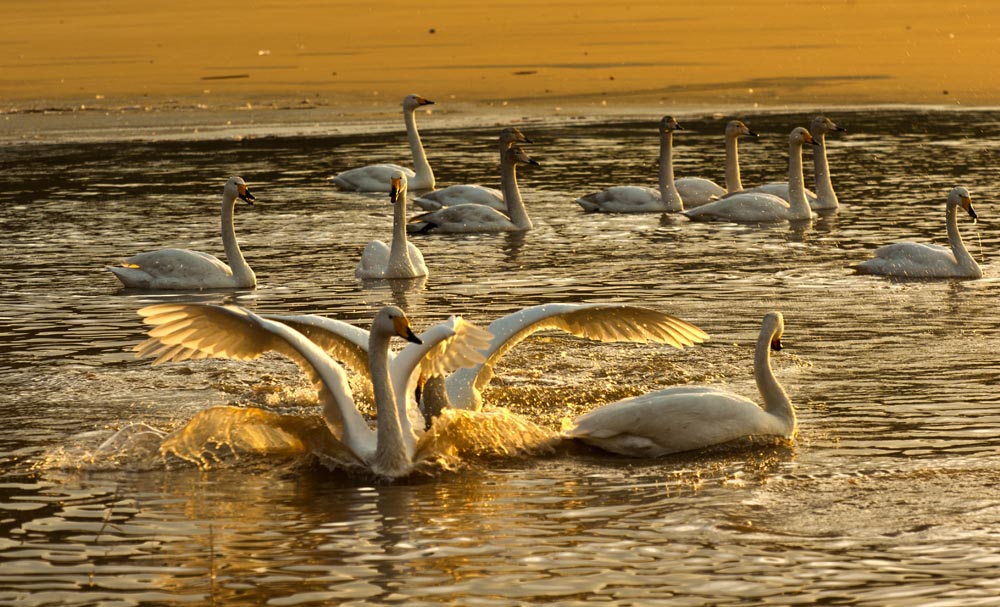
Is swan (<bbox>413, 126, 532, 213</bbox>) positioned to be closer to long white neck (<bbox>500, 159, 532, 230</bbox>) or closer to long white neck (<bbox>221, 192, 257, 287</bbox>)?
long white neck (<bbox>500, 159, 532, 230</bbox>)

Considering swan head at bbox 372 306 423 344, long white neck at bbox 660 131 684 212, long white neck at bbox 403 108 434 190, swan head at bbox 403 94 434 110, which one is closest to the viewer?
swan head at bbox 372 306 423 344

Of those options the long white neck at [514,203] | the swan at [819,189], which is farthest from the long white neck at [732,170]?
the long white neck at [514,203]

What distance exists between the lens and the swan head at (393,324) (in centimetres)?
891

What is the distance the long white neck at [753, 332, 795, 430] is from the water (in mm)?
167

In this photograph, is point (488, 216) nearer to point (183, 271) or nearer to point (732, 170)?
point (732, 170)

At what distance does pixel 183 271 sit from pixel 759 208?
6.74 meters

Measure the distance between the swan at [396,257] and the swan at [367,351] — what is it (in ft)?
19.1

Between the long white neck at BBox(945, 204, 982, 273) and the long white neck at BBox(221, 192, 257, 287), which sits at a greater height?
the long white neck at BBox(221, 192, 257, 287)

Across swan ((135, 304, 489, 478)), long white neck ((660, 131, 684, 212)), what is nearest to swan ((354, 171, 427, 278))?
long white neck ((660, 131, 684, 212))

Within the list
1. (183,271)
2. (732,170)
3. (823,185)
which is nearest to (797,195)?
(823,185)

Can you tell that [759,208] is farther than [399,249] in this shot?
Yes

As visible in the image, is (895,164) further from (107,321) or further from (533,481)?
(533,481)

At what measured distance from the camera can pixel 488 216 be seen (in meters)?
19.2

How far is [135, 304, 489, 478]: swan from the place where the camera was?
9.10 m
